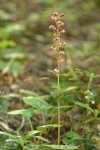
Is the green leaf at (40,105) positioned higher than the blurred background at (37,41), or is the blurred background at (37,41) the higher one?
the blurred background at (37,41)

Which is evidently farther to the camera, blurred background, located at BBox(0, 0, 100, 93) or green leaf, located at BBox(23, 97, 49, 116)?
blurred background, located at BBox(0, 0, 100, 93)

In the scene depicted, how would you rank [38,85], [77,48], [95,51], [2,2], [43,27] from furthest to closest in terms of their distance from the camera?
[2,2]
[43,27]
[77,48]
[95,51]
[38,85]

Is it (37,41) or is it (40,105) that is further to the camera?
(37,41)

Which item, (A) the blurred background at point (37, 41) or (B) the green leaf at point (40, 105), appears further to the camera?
(A) the blurred background at point (37, 41)

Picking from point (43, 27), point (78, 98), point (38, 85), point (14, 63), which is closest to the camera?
point (78, 98)

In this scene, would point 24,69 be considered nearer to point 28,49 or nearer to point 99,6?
point 28,49

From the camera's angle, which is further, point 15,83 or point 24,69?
point 24,69

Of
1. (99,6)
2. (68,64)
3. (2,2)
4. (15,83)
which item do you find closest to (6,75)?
(15,83)

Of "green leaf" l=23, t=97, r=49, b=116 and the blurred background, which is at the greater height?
the blurred background
